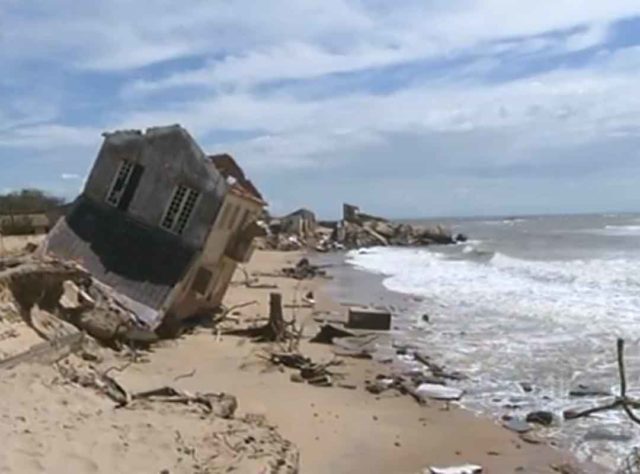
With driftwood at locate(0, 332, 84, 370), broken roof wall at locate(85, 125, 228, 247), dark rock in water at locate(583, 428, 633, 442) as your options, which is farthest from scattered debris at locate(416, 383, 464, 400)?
broken roof wall at locate(85, 125, 228, 247)

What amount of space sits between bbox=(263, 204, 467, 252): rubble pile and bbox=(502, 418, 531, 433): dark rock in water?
5444cm

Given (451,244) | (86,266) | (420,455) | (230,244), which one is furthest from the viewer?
(451,244)

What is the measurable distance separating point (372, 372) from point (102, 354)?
A: 5591mm

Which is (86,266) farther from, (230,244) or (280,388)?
(280,388)

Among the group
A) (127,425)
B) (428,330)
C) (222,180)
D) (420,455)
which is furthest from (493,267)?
(127,425)

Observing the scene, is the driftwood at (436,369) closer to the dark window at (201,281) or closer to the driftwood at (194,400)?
the dark window at (201,281)

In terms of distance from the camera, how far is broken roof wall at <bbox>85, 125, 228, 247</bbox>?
21.1 m

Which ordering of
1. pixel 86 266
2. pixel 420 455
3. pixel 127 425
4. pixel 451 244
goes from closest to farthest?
1. pixel 127 425
2. pixel 420 455
3. pixel 86 266
4. pixel 451 244

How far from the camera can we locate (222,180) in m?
21.4

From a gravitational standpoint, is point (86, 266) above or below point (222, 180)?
below

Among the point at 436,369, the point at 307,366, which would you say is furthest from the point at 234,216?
the point at 436,369

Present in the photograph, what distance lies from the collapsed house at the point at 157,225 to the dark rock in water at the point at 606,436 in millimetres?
10333

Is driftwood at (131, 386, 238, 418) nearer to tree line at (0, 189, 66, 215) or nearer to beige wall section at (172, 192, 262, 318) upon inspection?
beige wall section at (172, 192, 262, 318)

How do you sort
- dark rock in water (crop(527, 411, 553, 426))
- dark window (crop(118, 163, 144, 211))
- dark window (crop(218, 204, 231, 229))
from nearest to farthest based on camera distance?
dark rock in water (crop(527, 411, 553, 426))
dark window (crop(218, 204, 231, 229))
dark window (crop(118, 163, 144, 211))
